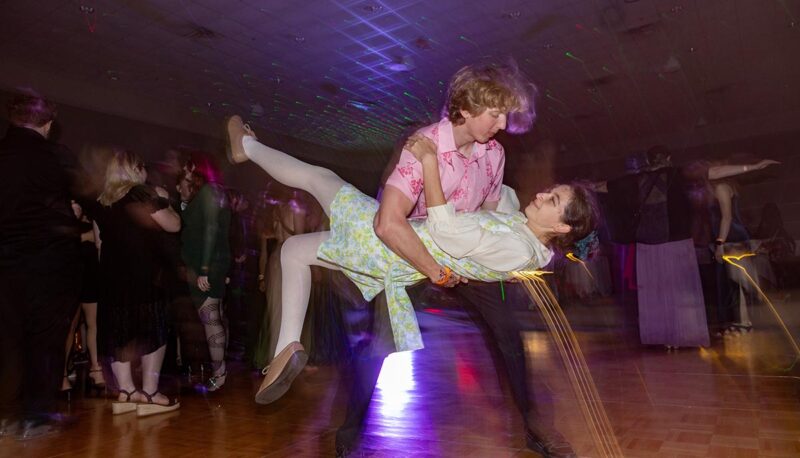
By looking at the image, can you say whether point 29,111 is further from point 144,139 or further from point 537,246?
point 144,139

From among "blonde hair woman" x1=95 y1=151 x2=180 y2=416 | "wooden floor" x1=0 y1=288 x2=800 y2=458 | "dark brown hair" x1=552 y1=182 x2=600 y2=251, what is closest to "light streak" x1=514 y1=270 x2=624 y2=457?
"wooden floor" x1=0 y1=288 x2=800 y2=458

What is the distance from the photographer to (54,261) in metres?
2.45

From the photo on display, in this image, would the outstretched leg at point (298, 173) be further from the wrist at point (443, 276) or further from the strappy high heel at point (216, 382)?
the strappy high heel at point (216, 382)

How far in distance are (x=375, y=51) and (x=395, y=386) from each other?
16.0 ft

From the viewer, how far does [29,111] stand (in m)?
2.34

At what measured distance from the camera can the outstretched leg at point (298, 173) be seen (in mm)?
1735

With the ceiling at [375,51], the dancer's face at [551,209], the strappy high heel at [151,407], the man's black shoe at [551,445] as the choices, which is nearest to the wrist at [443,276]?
the dancer's face at [551,209]

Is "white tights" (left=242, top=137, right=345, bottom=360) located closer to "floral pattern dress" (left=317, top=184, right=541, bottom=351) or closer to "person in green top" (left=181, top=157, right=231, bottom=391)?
"floral pattern dress" (left=317, top=184, right=541, bottom=351)

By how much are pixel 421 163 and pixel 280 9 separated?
4.84 metres

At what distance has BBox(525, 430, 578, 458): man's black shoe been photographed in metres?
1.75

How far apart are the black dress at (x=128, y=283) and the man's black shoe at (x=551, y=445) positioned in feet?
6.39

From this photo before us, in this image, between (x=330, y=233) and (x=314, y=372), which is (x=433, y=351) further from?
(x=330, y=233)

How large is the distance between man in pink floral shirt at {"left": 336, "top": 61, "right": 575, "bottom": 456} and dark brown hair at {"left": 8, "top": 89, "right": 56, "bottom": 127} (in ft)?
5.81

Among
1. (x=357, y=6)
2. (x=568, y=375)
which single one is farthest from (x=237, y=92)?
(x=568, y=375)
